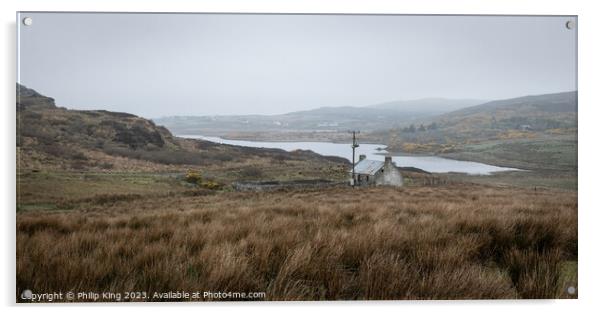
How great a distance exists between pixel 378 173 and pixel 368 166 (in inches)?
4.8

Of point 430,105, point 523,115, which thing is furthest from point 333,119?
point 523,115

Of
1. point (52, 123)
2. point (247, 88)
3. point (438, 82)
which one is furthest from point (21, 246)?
point (438, 82)

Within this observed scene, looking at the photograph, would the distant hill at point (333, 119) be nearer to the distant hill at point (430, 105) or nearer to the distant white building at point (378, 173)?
the distant hill at point (430, 105)

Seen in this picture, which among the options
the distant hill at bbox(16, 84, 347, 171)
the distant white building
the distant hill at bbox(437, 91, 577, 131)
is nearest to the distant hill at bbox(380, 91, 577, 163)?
the distant hill at bbox(437, 91, 577, 131)

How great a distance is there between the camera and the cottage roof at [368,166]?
12.5 ft

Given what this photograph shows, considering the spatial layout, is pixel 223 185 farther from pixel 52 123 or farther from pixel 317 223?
pixel 52 123

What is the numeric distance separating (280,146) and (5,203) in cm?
260

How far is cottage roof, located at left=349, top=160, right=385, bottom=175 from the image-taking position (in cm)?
381

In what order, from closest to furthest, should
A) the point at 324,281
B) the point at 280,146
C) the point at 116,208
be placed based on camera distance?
the point at 324,281, the point at 116,208, the point at 280,146

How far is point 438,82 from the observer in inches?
158

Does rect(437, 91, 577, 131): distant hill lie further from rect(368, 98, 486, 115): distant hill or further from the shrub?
the shrub

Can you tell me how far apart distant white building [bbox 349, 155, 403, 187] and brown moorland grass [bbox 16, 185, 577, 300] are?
0.10 meters

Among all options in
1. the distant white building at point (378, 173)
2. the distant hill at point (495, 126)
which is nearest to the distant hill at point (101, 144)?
the distant white building at point (378, 173)

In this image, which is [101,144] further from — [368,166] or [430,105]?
[430,105]
